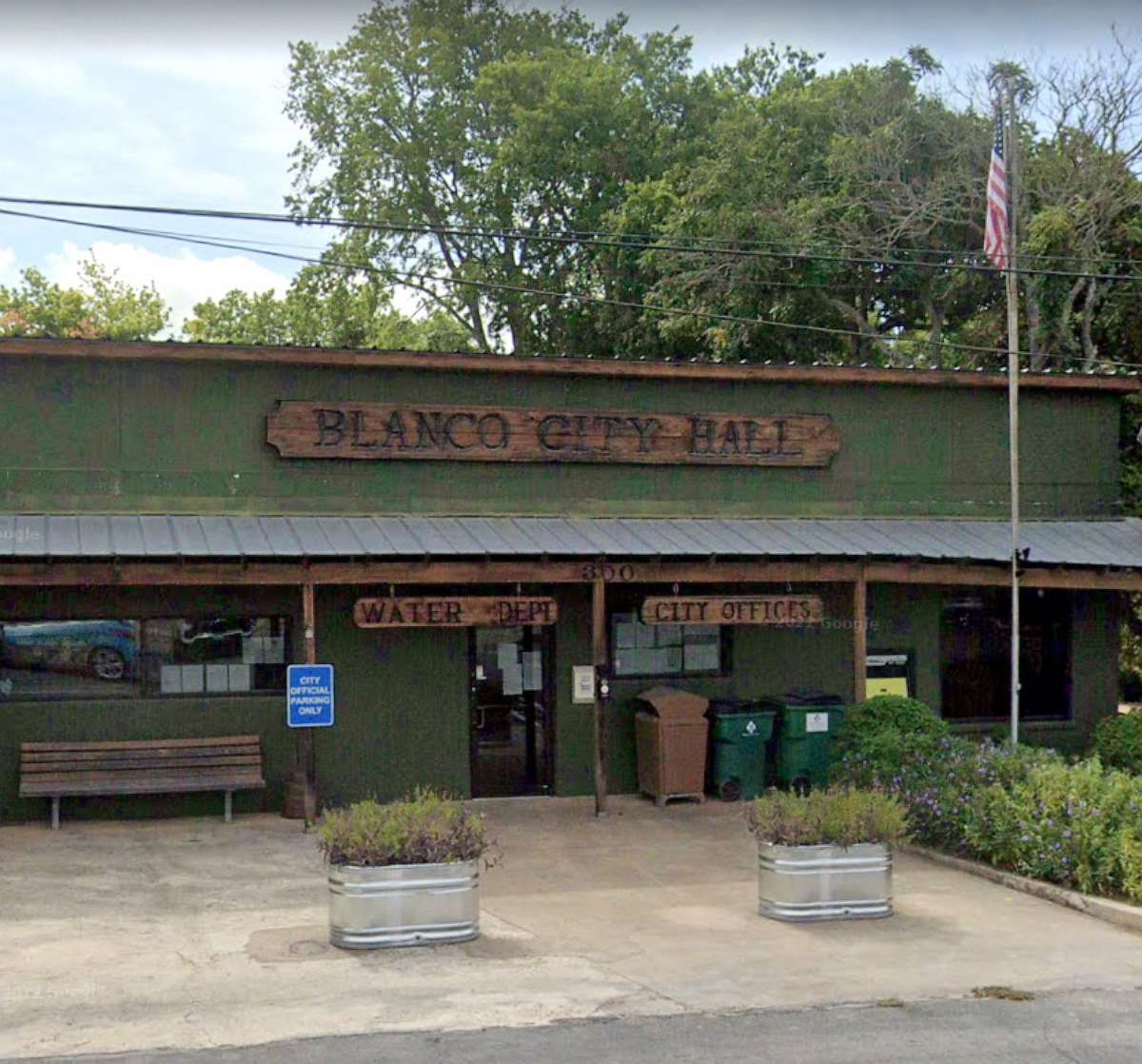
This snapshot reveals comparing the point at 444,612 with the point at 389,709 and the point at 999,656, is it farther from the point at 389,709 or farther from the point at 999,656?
the point at 999,656

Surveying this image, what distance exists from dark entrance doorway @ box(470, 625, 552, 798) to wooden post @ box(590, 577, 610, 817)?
1214 millimetres

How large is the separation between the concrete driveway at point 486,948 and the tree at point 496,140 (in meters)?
28.5

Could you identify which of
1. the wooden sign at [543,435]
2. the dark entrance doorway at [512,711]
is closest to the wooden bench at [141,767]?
the dark entrance doorway at [512,711]

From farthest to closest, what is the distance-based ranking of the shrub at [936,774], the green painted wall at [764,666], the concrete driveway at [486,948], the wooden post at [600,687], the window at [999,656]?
the window at [999,656], the green painted wall at [764,666], the wooden post at [600,687], the shrub at [936,774], the concrete driveway at [486,948]

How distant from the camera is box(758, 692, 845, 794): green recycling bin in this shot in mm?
17328

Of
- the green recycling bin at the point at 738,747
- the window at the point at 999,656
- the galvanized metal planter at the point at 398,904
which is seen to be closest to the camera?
the galvanized metal planter at the point at 398,904

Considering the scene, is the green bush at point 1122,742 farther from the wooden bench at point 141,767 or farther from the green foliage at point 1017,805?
the wooden bench at point 141,767

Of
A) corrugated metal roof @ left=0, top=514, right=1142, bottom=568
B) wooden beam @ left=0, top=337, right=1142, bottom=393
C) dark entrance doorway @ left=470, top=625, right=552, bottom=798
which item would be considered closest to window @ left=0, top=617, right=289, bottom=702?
corrugated metal roof @ left=0, top=514, right=1142, bottom=568

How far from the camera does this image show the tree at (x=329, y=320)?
162ft

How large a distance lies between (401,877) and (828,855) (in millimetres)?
3291

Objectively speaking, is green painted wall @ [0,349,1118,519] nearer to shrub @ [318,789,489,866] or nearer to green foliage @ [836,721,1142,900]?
green foliage @ [836,721,1142,900]

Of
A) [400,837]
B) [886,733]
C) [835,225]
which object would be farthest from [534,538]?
[835,225]

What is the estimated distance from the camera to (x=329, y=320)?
173ft

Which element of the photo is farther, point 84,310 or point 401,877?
point 84,310
